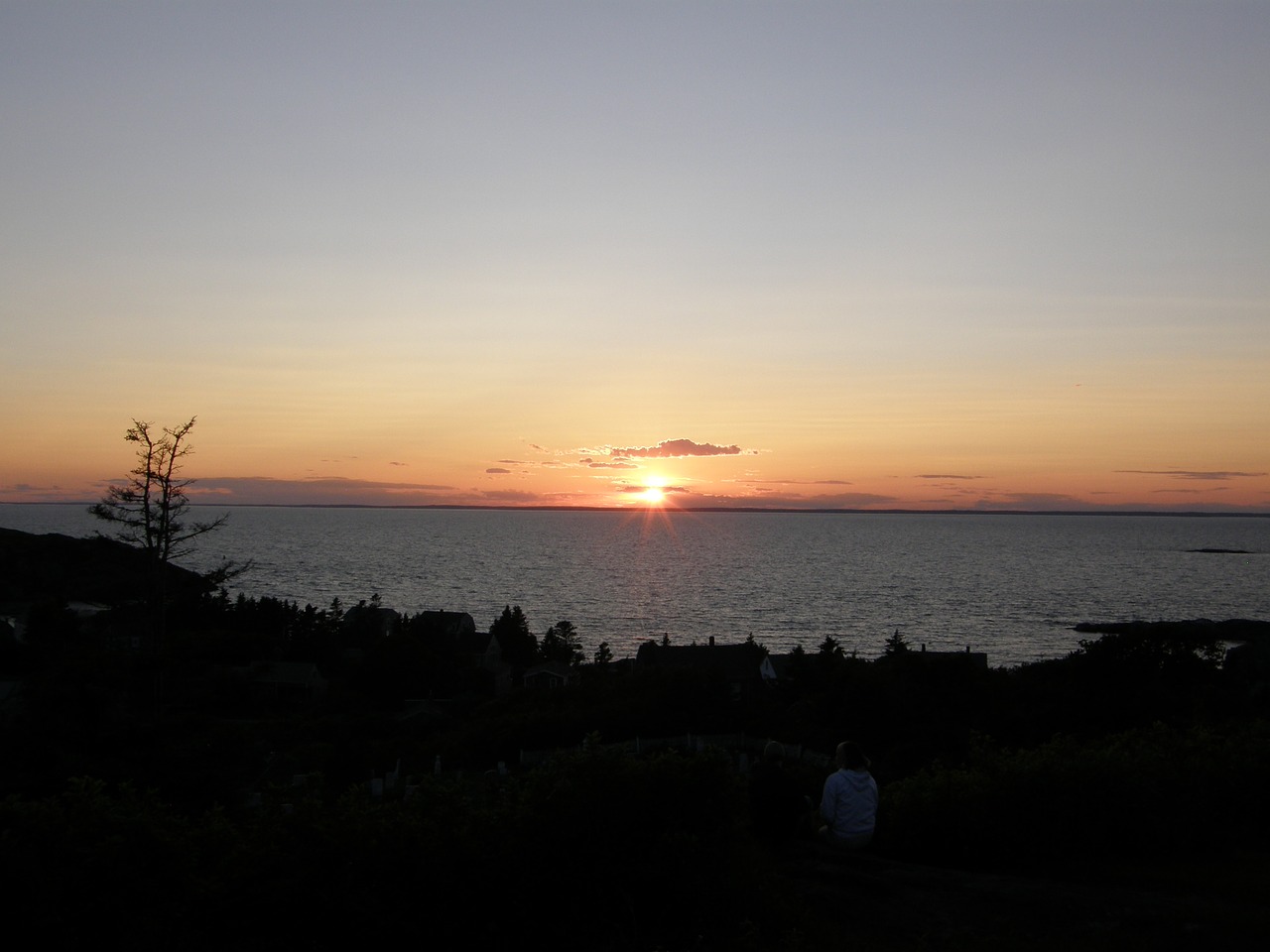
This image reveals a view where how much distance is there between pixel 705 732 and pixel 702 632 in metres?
40.6

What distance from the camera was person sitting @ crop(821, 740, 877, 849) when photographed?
8844mm

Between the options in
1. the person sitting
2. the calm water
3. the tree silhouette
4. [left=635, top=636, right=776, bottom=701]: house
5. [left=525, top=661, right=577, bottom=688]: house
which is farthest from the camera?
the calm water

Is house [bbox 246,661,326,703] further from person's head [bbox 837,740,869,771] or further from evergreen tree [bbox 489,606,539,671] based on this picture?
person's head [bbox 837,740,869,771]

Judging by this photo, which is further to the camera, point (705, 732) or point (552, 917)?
point (705, 732)

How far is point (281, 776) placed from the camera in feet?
80.7

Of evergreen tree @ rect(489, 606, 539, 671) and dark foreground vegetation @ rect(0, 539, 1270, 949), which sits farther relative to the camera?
evergreen tree @ rect(489, 606, 539, 671)

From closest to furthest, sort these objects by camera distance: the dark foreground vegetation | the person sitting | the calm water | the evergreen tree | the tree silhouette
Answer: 1. the dark foreground vegetation
2. the person sitting
3. the evergreen tree
4. the tree silhouette
5. the calm water

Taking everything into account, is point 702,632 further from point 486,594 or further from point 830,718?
point 830,718

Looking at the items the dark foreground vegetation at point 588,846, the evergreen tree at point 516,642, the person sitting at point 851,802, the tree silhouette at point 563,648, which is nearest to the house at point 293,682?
the evergreen tree at point 516,642

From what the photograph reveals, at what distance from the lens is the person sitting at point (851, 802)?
29.0 feet

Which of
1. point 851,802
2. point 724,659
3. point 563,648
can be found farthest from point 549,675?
point 851,802

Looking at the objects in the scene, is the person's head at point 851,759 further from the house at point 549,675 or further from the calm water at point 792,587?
the calm water at point 792,587

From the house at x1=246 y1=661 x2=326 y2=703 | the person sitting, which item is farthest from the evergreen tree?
the person sitting

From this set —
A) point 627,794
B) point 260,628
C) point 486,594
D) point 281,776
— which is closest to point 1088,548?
point 486,594
